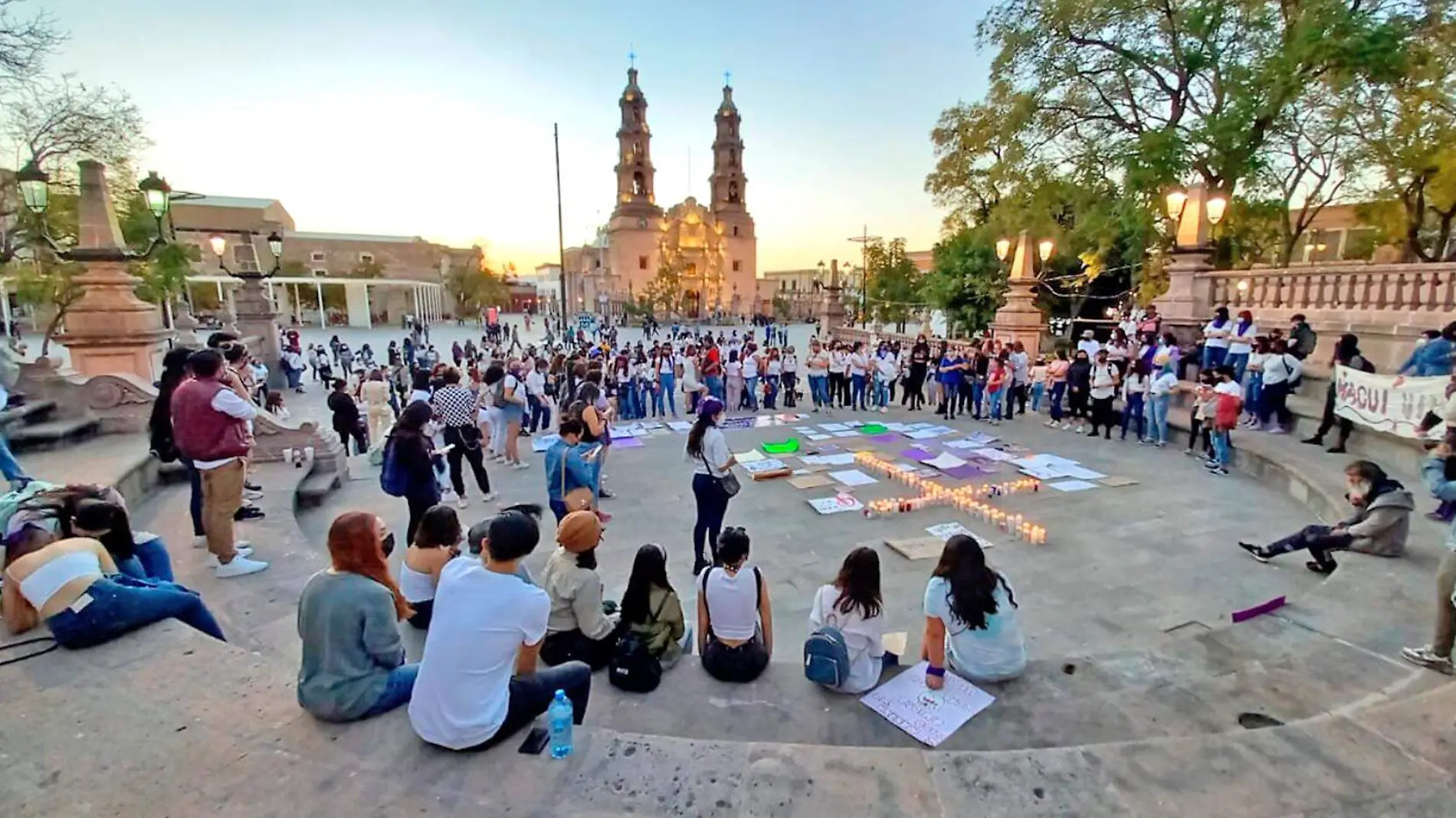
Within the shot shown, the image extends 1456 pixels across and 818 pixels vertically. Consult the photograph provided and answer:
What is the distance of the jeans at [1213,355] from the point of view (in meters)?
11.5

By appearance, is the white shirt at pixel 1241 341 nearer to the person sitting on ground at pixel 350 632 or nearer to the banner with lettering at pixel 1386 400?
the banner with lettering at pixel 1386 400

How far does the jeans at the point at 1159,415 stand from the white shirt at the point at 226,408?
12.4 metres

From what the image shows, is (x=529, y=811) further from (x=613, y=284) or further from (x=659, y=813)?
(x=613, y=284)

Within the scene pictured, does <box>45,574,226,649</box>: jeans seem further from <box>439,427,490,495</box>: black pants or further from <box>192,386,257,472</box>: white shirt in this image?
<box>439,427,490,495</box>: black pants

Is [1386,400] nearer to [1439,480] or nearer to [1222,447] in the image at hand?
[1222,447]

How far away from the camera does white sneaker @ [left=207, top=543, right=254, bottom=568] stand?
214 inches

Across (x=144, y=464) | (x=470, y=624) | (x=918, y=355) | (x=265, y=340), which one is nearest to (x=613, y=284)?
(x=265, y=340)

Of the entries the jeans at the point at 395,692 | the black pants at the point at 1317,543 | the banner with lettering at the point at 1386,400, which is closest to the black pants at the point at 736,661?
the jeans at the point at 395,692

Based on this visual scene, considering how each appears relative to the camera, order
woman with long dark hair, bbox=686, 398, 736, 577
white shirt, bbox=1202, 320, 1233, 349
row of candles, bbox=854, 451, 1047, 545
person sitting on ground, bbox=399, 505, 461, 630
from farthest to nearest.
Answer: white shirt, bbox=1202, 320, 1233, 349 < row of candles, bbox=854, 451, 1047, 545 < woman with long dark hair, bbox=686, 398, 736, 577 < person sitting on ground, bbox=399, 505, 461, 630

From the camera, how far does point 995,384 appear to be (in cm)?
1291

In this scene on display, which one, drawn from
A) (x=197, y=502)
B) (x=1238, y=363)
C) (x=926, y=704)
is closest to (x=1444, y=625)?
(x=926, y=704)

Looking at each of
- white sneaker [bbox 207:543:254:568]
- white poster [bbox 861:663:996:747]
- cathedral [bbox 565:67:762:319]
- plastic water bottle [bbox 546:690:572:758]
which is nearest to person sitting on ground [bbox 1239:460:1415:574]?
white poster [bbox 861:663:996:747]

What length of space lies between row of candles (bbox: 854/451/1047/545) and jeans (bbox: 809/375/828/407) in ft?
17.4

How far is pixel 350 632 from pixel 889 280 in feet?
176
